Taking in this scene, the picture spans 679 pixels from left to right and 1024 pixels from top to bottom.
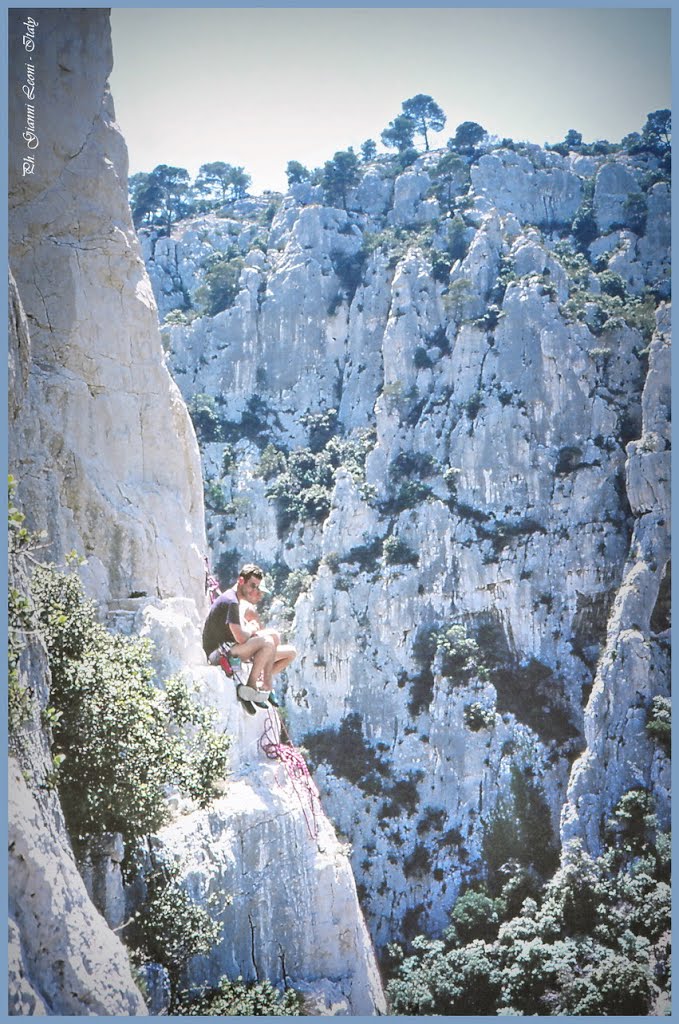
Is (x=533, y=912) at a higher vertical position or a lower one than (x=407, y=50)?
lower

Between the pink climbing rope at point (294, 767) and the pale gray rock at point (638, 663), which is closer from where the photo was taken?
the pink climbing rope at point (294, 767)

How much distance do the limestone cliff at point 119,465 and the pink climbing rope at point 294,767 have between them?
0.16 meters

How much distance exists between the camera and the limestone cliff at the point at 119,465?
8609 millimetres

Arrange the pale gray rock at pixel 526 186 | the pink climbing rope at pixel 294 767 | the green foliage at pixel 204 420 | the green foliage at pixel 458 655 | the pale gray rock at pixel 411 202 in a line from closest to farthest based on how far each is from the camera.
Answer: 1. the pink climbing rope at pixel 294 767
2. the green foliage at pixel 458 655
3. the green foliage at pixel 204 420
4. the pale gray rock at pixel 411 202
5. the pale gray rock at pixel 526 186

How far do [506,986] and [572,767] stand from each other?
11.8 meters

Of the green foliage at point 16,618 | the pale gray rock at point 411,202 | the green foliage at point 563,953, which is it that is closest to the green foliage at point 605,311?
the pale gray rock at point 411,202

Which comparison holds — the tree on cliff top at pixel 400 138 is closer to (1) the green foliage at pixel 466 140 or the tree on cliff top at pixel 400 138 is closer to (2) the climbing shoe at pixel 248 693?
(1) the green foliage at pixel 466 140

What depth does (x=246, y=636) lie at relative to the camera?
30.1ft

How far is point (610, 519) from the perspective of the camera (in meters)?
26.7

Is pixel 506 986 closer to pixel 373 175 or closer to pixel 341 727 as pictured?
pixel 341 727

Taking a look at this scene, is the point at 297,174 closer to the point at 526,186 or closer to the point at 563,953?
the point at 526,186

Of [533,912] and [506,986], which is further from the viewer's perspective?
[533,912]

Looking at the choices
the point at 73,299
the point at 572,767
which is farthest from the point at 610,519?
the point at 73,299

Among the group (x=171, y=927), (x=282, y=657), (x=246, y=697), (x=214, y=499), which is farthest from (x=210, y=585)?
(x=214, y=499)
